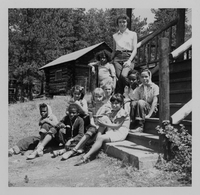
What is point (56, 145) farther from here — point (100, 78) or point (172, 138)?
point (172, 138)

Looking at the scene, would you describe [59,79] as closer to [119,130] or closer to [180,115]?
[119,130]

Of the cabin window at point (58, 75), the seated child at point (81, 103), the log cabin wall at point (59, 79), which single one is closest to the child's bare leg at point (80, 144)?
the seated child at point (81, 103)

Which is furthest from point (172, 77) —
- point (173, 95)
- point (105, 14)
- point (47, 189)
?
point (105, 14)

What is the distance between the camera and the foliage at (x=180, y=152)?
9.57 ft

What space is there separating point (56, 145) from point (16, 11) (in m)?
11.9

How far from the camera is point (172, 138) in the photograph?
2.96 metres

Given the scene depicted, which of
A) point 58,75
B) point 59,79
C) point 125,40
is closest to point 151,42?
point 125,40

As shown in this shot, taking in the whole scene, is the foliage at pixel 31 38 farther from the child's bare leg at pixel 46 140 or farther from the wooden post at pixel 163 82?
the wooden post at pixel 163 82

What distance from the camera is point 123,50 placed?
16.4 feet

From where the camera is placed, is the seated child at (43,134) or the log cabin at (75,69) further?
the log cabin at (75,69)

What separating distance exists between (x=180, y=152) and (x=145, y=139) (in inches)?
28.1

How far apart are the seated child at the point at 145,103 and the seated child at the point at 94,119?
1.66 feet

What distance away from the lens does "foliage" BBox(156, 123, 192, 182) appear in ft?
9.57

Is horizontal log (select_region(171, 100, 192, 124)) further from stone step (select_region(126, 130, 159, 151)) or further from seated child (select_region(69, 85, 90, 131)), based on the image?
seated child (select_region(69, 85, 90, 131))
